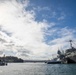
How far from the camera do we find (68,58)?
198000 mm

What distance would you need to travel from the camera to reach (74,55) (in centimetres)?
18612

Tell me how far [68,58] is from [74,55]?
1372cm
